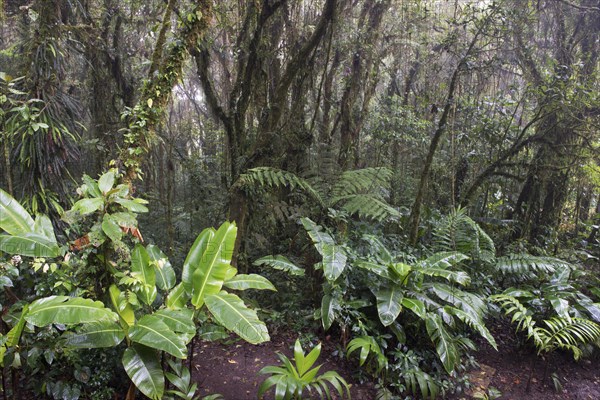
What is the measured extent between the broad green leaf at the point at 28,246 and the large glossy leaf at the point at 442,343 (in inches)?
132

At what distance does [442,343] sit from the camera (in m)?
3.58

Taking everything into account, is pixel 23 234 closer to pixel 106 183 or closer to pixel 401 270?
pixel 106 183

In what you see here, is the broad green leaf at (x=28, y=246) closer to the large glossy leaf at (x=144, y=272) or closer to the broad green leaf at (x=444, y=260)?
the large glossy leaf at (x=144, y=272)

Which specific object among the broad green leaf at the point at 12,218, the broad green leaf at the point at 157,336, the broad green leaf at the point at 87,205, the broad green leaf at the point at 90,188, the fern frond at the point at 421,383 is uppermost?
the broad green leaf at the point at 90,188

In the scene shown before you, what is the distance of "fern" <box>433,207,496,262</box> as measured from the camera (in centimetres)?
485

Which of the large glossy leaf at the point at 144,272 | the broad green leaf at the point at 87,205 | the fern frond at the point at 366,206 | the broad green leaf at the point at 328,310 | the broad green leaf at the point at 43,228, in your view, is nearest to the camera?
the broad green leaf at the point at 87,205

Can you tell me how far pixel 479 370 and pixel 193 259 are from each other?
11.6ft

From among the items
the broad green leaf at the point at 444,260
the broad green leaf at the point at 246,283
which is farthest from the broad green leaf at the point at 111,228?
the broad green leaf at the point at 444,260

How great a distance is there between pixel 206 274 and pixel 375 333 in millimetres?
2093

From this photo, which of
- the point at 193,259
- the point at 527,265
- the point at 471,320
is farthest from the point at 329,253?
the point at 527,265

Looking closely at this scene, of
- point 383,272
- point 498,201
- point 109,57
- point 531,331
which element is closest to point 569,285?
point 531,331

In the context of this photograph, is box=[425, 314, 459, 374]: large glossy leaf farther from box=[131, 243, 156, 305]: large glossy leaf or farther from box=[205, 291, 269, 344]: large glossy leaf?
box=[131, 243, 156, 305]: large glossy leaf

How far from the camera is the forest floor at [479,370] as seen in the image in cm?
339

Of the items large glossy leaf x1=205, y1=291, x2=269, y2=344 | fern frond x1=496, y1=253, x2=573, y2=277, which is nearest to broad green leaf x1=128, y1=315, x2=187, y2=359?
Answer: large glossy leaf x1=205, y1=291, x2=269, y2=344
